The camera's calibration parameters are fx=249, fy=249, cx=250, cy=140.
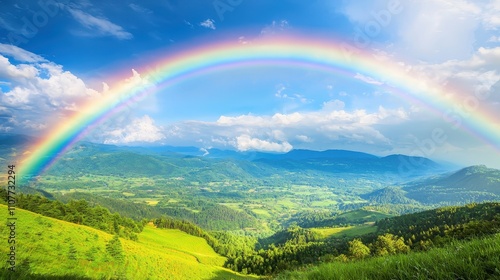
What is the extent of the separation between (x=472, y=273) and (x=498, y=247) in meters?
0.90

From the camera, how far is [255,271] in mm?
90875

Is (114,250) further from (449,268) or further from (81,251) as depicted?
(449,268)

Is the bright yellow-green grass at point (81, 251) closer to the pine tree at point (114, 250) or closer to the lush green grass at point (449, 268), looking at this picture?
the pine tree at point (114, 250)

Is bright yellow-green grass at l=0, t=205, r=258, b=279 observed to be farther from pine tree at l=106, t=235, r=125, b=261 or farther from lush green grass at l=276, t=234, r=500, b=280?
lush green grass at l=276, t=234, r=500, b=280

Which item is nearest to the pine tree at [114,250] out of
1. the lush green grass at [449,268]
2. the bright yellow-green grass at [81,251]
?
the bright yellow-green grass at [81,251]

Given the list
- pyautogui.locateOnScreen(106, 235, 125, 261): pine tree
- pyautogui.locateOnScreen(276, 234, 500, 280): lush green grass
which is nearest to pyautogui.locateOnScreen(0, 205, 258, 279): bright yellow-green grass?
pyautogui.locateOnScreen(106, 235, 125, 261): pine tree

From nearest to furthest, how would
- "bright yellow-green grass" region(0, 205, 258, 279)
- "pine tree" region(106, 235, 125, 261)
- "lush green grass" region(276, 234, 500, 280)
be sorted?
"lush green grass" region(276, 234, 500, 280), "bright yellow-green grass" region(0, 205, 258, 279), "pine tree" region(106, 235, 125, 261)

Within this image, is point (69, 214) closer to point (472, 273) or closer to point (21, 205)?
point (21, 205)

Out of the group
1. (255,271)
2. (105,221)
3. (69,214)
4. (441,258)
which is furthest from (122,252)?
(255,271)

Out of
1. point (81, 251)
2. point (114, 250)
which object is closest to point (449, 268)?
point (81, 251)

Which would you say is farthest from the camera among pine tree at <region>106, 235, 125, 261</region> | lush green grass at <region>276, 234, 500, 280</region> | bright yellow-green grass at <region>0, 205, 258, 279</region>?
pine tree at <region>106, 235, 125, 261</region>

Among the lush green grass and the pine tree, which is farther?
the pine tree

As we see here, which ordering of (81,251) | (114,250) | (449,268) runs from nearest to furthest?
(449,268), (81,251), (114,250)

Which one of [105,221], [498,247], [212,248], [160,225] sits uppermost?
[498,247]
